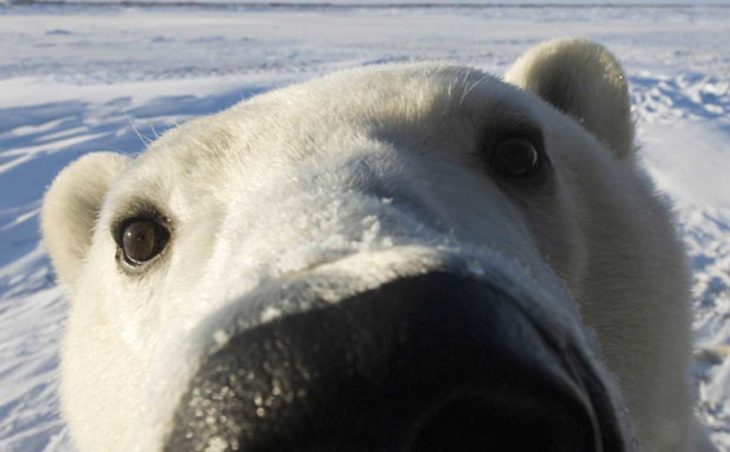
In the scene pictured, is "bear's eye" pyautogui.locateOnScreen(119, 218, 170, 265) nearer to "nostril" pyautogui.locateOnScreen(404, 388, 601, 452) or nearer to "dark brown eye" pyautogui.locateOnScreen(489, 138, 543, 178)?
"dark brown eye" pyautogui.locateOnScreen(489, 138, 543, 178)

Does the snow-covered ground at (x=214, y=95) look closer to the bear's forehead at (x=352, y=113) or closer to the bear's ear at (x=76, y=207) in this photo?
the bear's ear at (x=76, y=207)

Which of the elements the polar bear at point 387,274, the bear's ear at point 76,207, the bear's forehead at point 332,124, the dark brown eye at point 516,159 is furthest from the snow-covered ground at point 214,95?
the dark brown eye at point 516,159

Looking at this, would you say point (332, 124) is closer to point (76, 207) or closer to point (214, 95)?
point (76, 207)

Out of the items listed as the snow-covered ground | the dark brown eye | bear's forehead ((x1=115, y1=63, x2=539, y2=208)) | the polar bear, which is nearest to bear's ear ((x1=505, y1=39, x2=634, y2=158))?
the polar bear

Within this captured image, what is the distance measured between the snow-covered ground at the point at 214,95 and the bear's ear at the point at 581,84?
1308 millimetres

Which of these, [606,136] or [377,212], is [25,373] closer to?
[606,136]

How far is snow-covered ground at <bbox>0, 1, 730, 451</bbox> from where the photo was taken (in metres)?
4.39

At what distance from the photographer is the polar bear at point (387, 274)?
2.88ft

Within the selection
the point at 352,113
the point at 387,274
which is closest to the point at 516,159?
the point at 352,113

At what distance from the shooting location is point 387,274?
967mm

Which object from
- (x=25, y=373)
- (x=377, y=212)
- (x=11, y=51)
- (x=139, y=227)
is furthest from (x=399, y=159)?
(x=11, y=51)

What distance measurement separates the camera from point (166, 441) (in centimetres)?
100

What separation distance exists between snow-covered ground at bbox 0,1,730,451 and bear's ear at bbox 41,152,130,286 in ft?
0.61

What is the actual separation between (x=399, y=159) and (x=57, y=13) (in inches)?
1220
